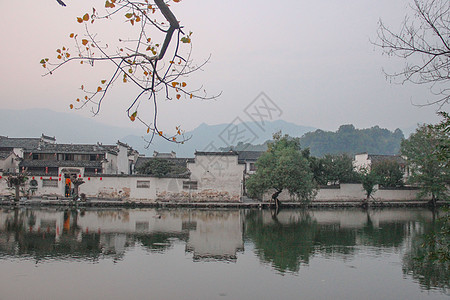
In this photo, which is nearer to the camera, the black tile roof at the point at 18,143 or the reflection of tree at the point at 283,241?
the reflection of tree at the point at 283,241

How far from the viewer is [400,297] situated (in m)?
7.65

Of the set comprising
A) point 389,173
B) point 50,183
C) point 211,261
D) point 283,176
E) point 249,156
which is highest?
point 249,156

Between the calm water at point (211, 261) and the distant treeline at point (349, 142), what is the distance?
64946mm

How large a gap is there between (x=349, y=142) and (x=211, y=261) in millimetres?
76607

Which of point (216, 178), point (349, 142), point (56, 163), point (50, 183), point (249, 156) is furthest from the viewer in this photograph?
point (349, 142)

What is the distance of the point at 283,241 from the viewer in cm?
1305

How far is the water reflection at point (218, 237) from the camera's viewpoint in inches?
408

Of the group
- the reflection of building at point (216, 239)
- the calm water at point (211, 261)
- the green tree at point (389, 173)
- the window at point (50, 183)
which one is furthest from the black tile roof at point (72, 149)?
the green tree at point (389, 173)

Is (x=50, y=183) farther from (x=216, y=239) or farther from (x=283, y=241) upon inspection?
(x=283, y=241)

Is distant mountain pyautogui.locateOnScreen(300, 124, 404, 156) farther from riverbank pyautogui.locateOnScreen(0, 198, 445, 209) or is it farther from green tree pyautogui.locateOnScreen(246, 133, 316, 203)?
green tree pyautogui.locateOnScreen(246, 133, 316, 203)

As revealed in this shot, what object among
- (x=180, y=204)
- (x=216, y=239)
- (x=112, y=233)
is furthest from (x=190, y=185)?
(x=216, y=239)

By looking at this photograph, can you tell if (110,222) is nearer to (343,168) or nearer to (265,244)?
(265,244)

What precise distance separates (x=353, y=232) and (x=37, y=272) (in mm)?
11171

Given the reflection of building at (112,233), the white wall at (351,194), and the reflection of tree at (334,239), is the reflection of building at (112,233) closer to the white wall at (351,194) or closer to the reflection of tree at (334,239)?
the reflection of tree at (334,239)
